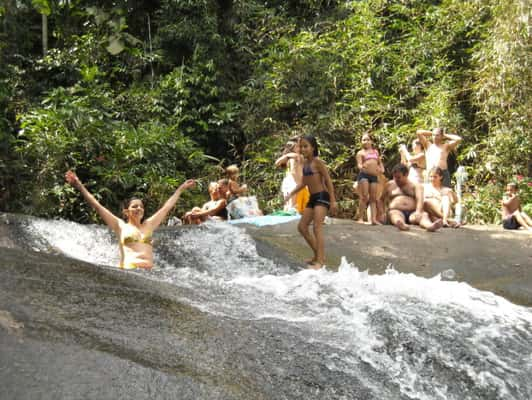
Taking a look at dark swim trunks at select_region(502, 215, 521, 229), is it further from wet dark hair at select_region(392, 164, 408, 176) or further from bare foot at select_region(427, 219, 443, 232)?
wet dark hair at select_region(392, 164, 408, 176)

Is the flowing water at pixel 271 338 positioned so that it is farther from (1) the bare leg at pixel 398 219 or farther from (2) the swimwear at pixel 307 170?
(1) the bare leg at pixel 398 219

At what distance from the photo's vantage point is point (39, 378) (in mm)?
2619

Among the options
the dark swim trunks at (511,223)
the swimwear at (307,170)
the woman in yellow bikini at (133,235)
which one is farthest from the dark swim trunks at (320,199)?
the dark swim trunks at (511,223)

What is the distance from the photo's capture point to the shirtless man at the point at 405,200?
9.29m

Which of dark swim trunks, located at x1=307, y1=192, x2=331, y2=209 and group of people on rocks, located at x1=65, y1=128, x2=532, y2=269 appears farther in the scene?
group of people on rocks, located at x1=65, y1=128, x2=532, y2=269

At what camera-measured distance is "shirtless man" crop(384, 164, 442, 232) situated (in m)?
9.29

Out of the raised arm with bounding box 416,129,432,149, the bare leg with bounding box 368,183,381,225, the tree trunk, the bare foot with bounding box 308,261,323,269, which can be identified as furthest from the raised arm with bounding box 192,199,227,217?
the tree trunk

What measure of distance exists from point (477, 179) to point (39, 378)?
12274 millimetres

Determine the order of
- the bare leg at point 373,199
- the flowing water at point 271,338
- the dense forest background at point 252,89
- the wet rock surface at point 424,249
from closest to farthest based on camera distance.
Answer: the flowing water at point 271,338 → the wet rock surface at point 424,249 → the bare leg at point 373,199 → the dense forest background at point 252,89

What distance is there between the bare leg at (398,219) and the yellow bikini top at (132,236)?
12.9 ft

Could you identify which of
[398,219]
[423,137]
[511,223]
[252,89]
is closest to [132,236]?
[398,219]

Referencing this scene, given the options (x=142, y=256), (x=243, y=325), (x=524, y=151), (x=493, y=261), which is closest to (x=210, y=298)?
(x=243, y=325)

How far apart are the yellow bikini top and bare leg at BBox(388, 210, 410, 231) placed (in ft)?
12.9

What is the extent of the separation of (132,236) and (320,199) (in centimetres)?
211
